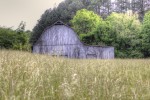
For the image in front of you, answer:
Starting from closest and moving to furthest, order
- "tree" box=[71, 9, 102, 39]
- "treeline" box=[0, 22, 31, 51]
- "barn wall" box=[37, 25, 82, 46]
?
"treeline" box=[0, 22, 31, 51], "barn wall" box=[37, 25, 82, 46], "tree" box=[71, 9, 102, 39]

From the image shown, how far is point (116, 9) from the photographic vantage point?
90.2 meters

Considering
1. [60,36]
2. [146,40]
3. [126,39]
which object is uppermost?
[60,36]

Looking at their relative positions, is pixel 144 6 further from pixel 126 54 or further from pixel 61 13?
pixel 126 54

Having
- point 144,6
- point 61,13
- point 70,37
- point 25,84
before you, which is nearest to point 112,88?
point 25,84

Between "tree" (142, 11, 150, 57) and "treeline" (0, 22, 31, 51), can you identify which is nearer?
"treeline" (0, 22, 31, 51)

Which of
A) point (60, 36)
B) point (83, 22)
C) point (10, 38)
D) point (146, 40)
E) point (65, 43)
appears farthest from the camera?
point (83, 22)

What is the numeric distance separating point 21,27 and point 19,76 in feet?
113

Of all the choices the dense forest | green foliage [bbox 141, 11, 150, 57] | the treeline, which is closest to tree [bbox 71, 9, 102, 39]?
the dense forest

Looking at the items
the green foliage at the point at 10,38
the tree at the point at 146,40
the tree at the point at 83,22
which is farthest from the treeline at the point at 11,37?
the tree at the point at 83,22

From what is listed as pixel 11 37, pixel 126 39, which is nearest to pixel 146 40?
pixel 126 39

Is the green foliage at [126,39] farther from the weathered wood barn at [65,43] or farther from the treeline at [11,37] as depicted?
the treeline at [11,37]

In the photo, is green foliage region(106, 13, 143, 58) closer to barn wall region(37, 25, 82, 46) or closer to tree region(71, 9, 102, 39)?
tree region(71, 9, 102, 39)

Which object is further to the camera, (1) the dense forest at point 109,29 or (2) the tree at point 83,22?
(2) the tree at point 83,22

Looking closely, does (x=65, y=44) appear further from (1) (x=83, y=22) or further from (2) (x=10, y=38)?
(1) (x=83, y=22)
